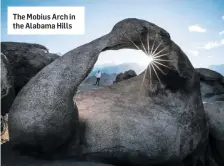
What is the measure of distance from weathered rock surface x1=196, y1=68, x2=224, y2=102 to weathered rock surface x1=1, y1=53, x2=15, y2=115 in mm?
3067

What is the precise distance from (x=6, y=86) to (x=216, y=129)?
8.02 feet

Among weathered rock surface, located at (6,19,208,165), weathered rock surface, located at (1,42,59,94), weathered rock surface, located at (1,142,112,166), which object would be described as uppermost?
weathered rock surface, located at (1,42,59,94)

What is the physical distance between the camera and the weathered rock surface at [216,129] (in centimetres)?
394

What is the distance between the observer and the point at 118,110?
313 centimetres

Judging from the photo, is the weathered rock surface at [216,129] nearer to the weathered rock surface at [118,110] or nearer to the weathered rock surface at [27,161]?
the weathered rock surface at [118,110]

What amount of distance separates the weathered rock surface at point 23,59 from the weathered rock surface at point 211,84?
259 centimetres

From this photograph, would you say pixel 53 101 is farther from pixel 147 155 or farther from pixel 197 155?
pixel 197 155

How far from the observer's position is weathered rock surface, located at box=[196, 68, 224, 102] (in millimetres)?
4887

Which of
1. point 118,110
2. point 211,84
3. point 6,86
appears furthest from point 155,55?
point 211,84

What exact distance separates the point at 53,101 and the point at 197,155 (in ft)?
5.80

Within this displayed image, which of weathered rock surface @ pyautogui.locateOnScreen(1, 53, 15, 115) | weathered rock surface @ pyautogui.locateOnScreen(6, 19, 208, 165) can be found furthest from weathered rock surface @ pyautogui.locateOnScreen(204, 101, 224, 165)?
weathered rock surface @ pyautogui.locateOnScreen(1, 53, 15, 115)

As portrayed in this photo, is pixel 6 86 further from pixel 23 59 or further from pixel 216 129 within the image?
pixel 216 129

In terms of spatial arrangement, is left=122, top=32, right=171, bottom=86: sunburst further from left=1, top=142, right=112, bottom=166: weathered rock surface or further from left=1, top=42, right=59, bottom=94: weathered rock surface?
left=1, top=142, right=112, bottom=166: weathered rock surface

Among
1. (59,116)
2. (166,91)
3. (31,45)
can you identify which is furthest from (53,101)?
(166,91)
